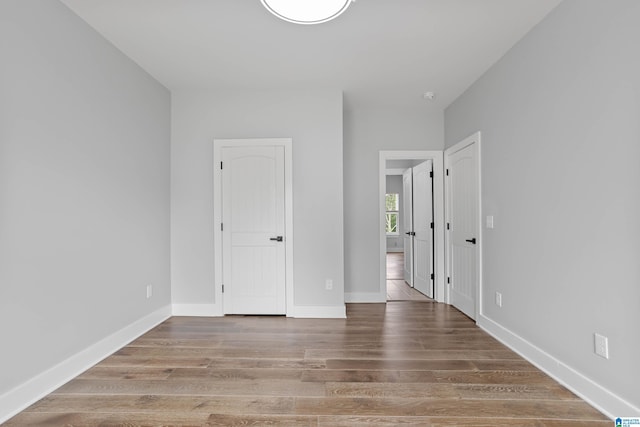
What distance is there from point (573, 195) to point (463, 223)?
176cm

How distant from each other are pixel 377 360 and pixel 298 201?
1.91 metres

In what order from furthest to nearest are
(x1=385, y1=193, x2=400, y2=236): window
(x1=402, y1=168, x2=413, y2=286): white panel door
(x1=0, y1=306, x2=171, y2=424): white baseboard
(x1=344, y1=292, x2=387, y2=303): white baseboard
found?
(x1=385, y1=193, x2=400, y2=236): window, (x1=402, y1=168, x2=413, y2=286): white panel door, (x1=344, y1=292, x2=387, y2=303): white baseboard, (x1=0, y1=306, x2=171, y2=424): white baseboard

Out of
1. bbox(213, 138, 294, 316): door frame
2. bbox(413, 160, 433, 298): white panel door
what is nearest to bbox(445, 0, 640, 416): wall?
bbox(413, 160, 433, 298): white panel door

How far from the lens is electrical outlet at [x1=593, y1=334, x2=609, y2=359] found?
6.41ft

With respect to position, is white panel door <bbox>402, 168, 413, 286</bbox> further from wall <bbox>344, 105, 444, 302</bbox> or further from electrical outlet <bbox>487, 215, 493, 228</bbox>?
electrical outlet <bbox>487, 215, 493, 228</bbox>

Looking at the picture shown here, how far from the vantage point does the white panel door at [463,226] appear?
364 centimetres

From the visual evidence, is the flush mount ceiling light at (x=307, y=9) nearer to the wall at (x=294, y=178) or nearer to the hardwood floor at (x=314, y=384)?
the wall at (x=294, y=178)

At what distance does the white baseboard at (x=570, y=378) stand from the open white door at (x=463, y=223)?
0.72 meters

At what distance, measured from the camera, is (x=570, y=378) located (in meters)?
2.20

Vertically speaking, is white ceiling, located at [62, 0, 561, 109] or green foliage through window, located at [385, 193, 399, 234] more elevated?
white ceiling, located at [62, 0, 561, 109]

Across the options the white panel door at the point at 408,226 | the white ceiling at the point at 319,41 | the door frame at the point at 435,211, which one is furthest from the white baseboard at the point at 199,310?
the white panel door at the point at 408,226

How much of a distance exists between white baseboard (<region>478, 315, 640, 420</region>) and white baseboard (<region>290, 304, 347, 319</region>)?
159cm

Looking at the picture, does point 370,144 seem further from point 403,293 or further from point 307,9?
point 307,9

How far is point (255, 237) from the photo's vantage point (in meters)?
3.86
